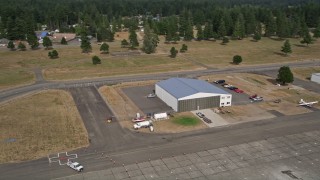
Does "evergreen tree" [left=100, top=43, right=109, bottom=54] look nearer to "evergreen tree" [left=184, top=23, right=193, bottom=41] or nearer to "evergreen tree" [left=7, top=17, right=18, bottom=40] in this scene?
"evergreen tree" [left=184, top=23, right=193, bottom=41]

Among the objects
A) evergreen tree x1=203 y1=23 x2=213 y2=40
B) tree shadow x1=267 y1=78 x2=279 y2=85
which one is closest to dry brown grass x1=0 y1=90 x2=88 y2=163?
tree shadow x1=267 y1=78 x2=279 y2=85

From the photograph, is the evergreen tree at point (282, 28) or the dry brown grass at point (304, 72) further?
the evergreen tree at point (282, 28)

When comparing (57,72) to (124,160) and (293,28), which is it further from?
(293,28)

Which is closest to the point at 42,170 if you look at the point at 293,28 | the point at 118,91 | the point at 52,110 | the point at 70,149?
the point at 70,149

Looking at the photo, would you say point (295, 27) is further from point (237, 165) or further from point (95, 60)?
point (237, 165)

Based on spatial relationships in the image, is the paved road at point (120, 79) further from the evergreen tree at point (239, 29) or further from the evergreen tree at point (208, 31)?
the evergreen tree at point (208, 31)

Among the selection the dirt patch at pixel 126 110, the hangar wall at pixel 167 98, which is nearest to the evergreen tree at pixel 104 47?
the dirt patch at pixel 126 110

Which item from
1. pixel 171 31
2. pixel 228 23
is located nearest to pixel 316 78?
pixel 171 31
